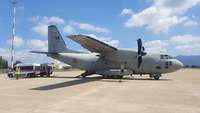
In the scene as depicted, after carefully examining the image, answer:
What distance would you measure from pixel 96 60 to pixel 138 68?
5.00m

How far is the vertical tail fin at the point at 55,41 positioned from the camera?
35.2 m

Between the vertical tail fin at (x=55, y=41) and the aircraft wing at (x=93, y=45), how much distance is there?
531 cm

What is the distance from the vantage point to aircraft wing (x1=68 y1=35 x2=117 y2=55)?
27003mm

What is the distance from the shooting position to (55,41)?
3562 cm

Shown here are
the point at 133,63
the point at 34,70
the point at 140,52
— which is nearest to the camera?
the point at 140,52

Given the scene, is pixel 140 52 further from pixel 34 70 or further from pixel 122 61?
pixel 34 70

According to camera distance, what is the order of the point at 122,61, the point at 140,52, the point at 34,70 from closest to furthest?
the point at 140,52 → the point at 122,61 → the point at 34,70

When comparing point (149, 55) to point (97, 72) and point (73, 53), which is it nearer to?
point (97, 72)

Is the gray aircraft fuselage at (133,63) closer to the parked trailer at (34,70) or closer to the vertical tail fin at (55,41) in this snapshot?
the vertical tail fin at (55,41)

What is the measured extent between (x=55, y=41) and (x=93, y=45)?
755 cm

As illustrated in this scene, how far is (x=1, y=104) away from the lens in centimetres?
1197

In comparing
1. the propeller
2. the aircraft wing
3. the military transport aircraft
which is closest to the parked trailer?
the military transport aircraft

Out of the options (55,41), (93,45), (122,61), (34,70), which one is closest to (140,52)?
(122,61)

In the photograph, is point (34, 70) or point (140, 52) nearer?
point (140, 52)
